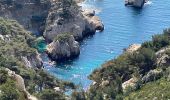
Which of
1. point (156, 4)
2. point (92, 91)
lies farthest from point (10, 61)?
point (156, 4)

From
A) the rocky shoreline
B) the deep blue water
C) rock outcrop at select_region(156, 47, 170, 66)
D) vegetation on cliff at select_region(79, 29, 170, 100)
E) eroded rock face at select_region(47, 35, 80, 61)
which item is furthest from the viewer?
the rocky shoreline

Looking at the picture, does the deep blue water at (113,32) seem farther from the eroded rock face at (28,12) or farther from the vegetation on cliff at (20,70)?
the eroded rock face at (28,12)

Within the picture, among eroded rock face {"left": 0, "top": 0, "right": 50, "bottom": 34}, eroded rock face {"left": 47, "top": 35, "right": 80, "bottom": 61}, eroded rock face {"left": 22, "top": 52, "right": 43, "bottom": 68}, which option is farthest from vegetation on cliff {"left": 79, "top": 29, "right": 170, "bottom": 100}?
eroded rock face {"left": 0, "top": 0, "right": 50, "bottom": 34}

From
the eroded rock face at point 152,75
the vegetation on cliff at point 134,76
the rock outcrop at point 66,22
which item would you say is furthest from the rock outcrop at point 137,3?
the eroded rock face at point 152,75

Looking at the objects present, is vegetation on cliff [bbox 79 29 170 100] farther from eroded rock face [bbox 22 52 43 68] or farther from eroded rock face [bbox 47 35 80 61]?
eroded rock face [bbox 47 35 80 61]

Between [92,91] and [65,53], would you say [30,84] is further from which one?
[65,53]

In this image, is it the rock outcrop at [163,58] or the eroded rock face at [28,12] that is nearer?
the rock outcrop at [163,58]

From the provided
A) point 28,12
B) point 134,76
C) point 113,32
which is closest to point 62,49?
point 113,32

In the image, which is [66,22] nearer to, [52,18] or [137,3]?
[52,18]
